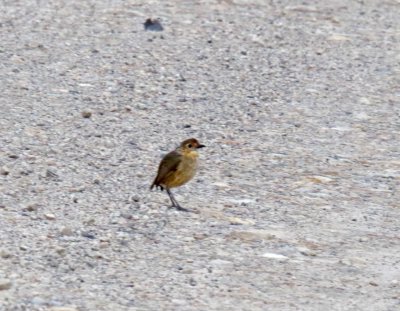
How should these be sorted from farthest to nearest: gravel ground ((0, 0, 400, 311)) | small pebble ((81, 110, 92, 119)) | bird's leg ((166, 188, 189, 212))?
small pebble ((81, 110, 92, 119))
bird's leg ((166, 188, 189, 212))
gravel ground ((0, 0, 400, 311))

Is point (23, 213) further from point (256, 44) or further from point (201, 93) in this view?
point (256, 44)

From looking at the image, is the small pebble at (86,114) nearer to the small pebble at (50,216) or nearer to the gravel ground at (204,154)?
the gravel ground at (204,154)

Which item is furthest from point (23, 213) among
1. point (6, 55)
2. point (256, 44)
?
point (256, 44)

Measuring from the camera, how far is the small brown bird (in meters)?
9.43

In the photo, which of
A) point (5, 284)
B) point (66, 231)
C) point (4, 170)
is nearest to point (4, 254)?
point (5, 284)

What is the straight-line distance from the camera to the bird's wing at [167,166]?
945 centimetres

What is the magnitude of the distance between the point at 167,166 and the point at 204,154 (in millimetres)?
1529

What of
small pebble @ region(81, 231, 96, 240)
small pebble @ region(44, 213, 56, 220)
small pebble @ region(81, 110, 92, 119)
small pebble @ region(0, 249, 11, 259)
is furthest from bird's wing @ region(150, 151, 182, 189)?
small pebble @ region(81, 110, 92, 119)

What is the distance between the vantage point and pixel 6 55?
14.1 m

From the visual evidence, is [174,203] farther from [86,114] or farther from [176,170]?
[86,114]

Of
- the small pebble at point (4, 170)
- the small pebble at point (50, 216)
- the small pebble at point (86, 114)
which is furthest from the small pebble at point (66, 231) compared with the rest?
the small pebble at point (86, 114)

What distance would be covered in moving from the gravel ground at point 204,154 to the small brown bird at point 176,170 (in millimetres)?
150

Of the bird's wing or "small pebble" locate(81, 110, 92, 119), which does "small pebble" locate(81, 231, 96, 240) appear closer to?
the bird's wing

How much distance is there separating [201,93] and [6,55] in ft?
6.94
